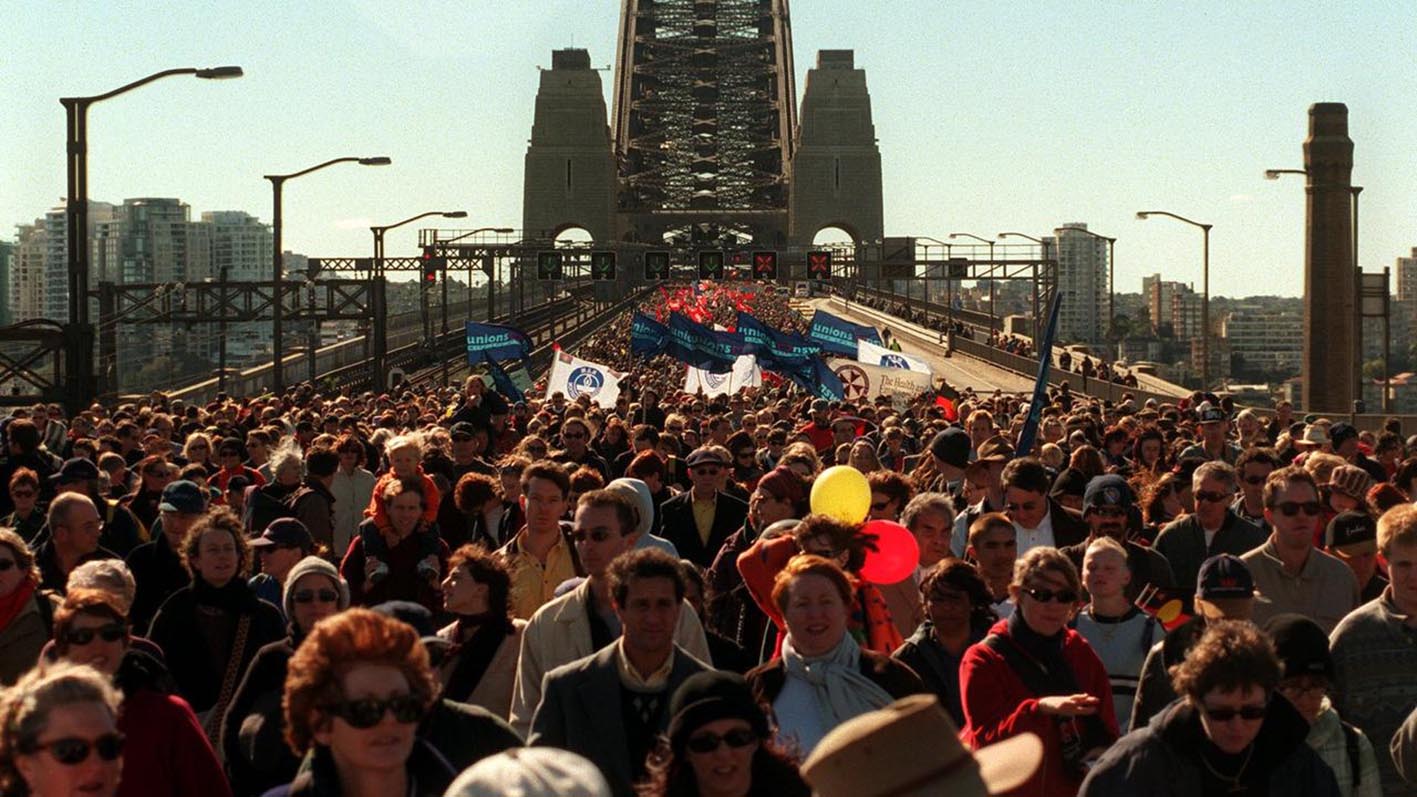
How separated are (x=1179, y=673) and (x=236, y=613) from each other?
3.56 metres

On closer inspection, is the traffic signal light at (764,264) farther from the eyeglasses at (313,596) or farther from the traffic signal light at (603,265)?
the eyeglasses at (313,596)

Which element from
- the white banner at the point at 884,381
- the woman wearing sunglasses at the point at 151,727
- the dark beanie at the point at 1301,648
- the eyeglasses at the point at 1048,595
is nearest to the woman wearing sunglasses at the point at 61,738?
the woman wearing sunglasses at the point at 151,727

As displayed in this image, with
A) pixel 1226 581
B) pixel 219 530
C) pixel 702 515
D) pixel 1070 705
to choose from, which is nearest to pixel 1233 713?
pixel 1070 705

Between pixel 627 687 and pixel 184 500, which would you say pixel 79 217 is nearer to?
pixel 184 500

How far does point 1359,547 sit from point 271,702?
436cm

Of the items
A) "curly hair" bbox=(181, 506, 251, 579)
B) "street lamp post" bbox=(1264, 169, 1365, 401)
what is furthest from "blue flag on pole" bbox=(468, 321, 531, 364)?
"curly hair" bbox=(181, 506, 251, 579)

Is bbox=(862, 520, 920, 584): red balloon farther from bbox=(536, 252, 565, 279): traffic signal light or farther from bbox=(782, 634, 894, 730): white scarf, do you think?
bbox=(536, 252, 565, 279): traffic signal light

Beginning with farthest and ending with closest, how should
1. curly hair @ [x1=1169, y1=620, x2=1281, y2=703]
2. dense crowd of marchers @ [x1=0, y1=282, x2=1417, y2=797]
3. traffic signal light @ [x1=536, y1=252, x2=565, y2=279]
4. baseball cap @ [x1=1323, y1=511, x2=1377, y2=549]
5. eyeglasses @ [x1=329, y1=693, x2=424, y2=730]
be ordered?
traffic signal light @ [x1=536, y1=252, x2=565, y2=279] → baseball cap @ [x1=1323, y1=511, x2=1377, y2=549] → curly hair @ [x1=1169, y1=620, x2=1281, y2=703] → dense crowd of marchers @ [x1=0, y1=282, x2=1417, y2=797] → eyeglasses @ [x1=329, y1=693, x2=424, y2=730]

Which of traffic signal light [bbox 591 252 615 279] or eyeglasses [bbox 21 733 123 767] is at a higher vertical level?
traffic signal light [bbox 591 252 615 279]

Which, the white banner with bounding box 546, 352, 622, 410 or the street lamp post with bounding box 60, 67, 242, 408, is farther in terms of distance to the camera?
the white banner with bounding box 546, 352, 622, 410

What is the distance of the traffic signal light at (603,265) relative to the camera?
69.4 meters

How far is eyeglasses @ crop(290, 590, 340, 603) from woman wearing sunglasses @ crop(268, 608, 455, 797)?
2.16 m

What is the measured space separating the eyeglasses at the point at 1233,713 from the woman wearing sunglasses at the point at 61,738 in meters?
2.40

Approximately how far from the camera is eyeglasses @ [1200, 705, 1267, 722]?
5312 millimetres
